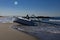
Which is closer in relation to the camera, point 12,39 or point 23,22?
point 12,39

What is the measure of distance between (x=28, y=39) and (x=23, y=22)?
532 inches

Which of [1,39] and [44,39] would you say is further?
[44,39]

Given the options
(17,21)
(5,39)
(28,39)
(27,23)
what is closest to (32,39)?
(28,39)

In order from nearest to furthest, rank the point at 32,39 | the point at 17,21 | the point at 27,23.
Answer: the point at 32,39 < the point at 27,23 < the point at 17,21

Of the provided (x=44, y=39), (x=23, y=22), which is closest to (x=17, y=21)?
(x=23, y=22)

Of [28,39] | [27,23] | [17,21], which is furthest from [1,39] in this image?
[17,21]

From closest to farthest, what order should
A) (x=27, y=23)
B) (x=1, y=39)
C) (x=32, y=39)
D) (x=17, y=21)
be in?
→ (x=1, y=39)
(x=32, y=39)
(x=27, y=23)
(x=17, y=21)

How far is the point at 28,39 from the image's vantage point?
7266 mm

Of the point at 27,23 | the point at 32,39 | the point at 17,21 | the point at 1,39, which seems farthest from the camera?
the point at 17,21

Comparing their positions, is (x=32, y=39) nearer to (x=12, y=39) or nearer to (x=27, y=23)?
(x=12, y=39)

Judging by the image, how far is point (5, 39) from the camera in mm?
6871

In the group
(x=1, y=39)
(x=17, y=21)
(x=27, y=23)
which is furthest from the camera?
(x=17, y=21)

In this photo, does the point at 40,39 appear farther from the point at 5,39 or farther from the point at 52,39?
the point at 5,39

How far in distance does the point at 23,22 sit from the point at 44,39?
13.2 m
